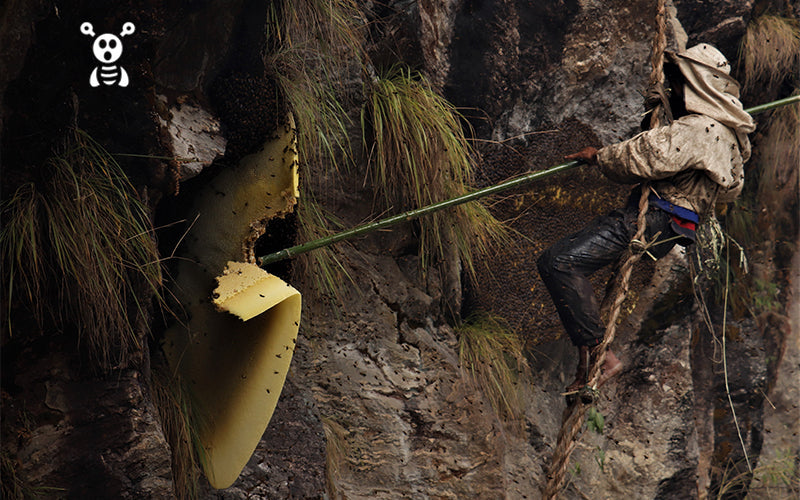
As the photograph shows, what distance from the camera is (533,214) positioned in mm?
3637

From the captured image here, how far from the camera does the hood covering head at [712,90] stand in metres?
2.77

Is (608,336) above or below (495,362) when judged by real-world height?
above

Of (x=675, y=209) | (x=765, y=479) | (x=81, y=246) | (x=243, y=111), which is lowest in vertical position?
(x=765, y=479)

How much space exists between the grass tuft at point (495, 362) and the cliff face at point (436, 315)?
5 centimetres

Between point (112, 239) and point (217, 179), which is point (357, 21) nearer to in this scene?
point (217, 179)

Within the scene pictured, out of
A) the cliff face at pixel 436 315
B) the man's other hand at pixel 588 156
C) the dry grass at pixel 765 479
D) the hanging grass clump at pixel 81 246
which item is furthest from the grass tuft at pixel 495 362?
the hanging grass clump at pixel 81 246

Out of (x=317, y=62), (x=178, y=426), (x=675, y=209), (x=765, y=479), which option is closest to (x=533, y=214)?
(x=675, y=209)

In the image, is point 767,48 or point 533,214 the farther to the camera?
point 767,48

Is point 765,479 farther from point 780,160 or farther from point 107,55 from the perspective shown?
point 107,55

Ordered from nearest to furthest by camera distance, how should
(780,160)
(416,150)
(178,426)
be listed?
(178,426) < (416,150) < (780,160)

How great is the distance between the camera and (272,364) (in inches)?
93.1

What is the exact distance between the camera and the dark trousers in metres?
2.83

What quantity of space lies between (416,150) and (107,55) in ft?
4.33

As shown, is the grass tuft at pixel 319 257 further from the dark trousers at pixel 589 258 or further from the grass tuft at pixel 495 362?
the dark trousers at pixel 589 258
